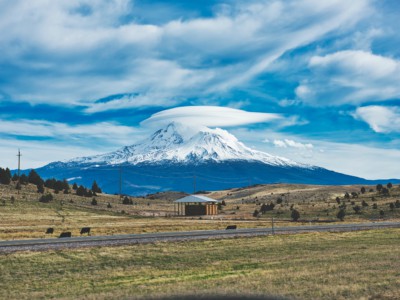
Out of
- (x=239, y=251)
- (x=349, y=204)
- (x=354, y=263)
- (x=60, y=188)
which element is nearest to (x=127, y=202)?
(x=60, y=188)

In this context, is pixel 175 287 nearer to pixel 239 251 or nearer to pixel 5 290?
pixel 5 290

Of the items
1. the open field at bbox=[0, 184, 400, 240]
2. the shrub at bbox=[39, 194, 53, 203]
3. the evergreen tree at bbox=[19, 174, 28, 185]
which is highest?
the evergreen tree at bbox=[19, 174, 28, 185]

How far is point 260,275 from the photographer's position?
22125 millimetres

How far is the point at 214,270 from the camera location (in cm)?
2520

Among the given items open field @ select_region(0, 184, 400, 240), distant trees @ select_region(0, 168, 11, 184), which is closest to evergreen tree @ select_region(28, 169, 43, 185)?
open field @ select_region(0, 184, 400, 240)

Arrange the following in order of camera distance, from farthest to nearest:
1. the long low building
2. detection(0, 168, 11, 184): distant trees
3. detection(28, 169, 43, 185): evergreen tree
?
1. detection(28, 169, 43, 185): evergreen tree
2. detection(0, 168, 11, 184): distant trees
3. the long low building

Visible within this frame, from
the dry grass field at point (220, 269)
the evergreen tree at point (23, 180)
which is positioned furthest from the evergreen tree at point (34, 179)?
the dry grass field at point (220, 269)

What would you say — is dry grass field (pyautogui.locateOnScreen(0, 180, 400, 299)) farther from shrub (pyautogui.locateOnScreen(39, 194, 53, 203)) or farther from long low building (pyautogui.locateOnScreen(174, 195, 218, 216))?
long low building (pyautogui.locateOnScreen(174, 195, 218, 216))

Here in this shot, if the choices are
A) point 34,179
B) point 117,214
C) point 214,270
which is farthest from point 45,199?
point 214,270

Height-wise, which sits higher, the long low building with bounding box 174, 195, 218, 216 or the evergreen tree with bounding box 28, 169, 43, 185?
the evergreen tree with bounding box 28, 169, 43, 185

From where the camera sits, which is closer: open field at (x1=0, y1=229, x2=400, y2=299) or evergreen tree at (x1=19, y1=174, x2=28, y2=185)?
open field at (x1=0, y1=229, x2=400, y2=299)

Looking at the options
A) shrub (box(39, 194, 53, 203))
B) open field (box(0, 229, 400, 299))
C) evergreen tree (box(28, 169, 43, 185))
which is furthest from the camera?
evergreen tree (box(28, 169, 43, 185))

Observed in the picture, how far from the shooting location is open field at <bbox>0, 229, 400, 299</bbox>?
18344mm

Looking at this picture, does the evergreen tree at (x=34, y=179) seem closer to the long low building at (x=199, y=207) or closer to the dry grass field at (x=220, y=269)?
the long low building at (x=199, y=207)
